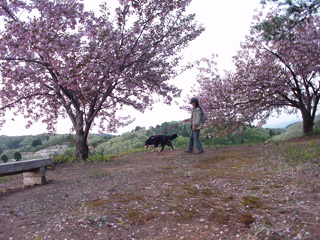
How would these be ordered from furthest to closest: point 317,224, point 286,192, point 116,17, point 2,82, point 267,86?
point 267,86 < point 2,82 < point 116,17 < point 286,192 < point 317,224

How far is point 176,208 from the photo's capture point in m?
3.79

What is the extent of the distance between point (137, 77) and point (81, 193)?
6.22 m

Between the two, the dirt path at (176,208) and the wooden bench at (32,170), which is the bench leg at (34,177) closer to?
the wooden bench at (32,170)

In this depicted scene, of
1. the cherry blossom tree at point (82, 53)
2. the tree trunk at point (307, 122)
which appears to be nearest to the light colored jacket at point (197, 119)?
the cherry blossom tree at point (82, 53)

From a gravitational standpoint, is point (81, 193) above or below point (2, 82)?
below

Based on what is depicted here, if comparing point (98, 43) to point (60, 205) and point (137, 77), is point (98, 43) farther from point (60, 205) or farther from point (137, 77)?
point (60, 205)

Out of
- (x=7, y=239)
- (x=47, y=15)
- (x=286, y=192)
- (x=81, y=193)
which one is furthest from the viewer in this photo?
(x=47, y=15)

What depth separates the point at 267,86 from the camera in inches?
489

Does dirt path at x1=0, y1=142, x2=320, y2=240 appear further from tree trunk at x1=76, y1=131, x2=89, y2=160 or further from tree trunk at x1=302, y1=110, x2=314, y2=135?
tree trunk at x1=302, y1=110, x2=314, y2=135

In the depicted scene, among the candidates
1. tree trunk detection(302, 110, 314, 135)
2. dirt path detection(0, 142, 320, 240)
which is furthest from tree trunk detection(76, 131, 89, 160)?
tree trunk detection(302, 110, 314, 135)

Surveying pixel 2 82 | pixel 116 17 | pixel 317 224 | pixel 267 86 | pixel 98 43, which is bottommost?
pixel 317 224

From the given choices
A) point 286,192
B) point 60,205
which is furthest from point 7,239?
point 286,192

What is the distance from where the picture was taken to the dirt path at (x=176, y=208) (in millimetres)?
2939

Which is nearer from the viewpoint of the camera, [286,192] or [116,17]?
[286,192]
